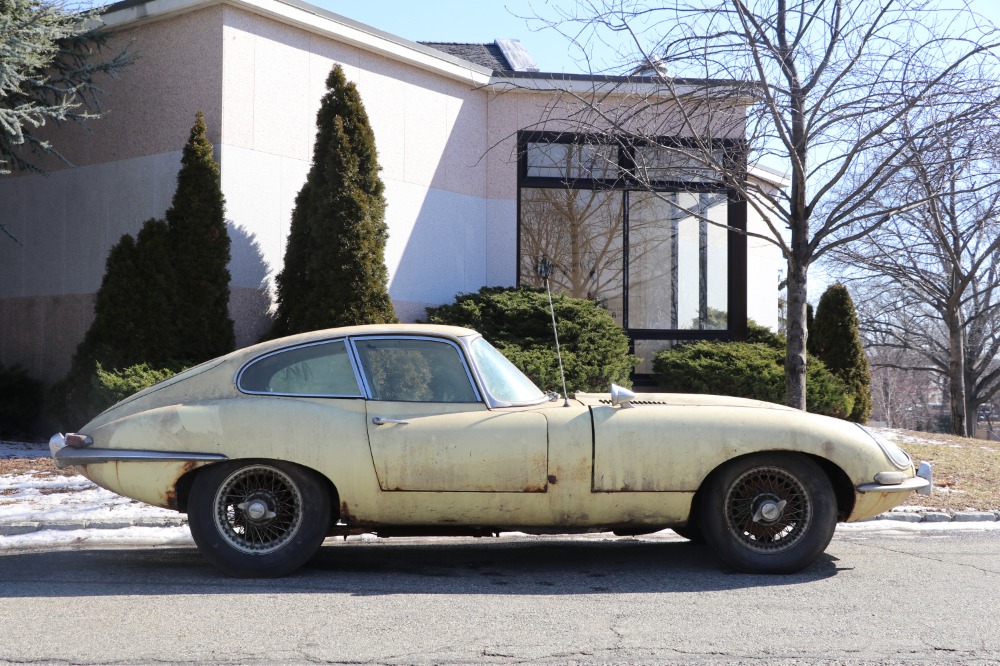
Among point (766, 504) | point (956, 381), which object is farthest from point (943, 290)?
point (766, 504)

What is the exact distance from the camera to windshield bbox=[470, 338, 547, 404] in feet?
19.4

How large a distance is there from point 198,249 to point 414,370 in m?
6.25

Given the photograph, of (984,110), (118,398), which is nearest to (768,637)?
(984,110)

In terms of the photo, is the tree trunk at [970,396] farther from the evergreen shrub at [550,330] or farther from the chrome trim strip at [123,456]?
the chrome trim strip at [123,456]

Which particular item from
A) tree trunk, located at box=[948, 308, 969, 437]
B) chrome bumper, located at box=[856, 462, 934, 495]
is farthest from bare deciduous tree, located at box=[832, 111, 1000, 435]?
chrome bumper, located at box=[856, 462, 934, 495]

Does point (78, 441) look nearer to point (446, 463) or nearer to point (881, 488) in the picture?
point (446, 463)

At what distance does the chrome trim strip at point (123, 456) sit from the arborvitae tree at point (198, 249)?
5.71 m

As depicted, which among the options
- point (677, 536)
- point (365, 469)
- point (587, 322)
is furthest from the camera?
point (587, 322)

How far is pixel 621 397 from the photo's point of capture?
229 inches

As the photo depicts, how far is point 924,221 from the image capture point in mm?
26453

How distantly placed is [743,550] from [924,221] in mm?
23387

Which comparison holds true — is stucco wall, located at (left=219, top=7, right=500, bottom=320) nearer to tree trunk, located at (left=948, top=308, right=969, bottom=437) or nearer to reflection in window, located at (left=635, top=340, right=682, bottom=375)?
reflection in window, located at (left=635, top=340, right=682, bottom=375)

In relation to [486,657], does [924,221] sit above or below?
above

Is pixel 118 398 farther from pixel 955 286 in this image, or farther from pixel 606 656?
pixel 955 286
